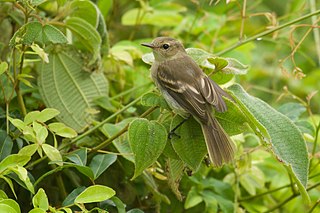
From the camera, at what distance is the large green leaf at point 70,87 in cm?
225

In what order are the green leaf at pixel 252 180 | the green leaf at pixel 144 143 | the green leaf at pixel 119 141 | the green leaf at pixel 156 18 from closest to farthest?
the green leaf at pixel 144 143 → the green leaf at pixel 119 141 → the green leaf at pixel 252 180 → the green leaf at pixel 156 18

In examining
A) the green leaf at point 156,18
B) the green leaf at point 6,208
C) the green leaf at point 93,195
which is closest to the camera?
the green leaf at point 6,208

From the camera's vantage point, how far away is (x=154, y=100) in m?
1.90

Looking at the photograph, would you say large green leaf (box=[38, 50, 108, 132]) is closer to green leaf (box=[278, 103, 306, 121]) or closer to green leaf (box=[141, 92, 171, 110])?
green leaf (box=[141, 92, 171, 110])

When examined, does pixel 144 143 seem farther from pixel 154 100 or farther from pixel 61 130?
pixel 61 130

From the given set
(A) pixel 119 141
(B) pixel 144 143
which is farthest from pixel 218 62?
(A) pixel 119 141

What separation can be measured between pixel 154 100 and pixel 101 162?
254 millimetres

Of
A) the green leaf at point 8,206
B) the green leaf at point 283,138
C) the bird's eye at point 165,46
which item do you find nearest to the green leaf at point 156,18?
the bird's eye at point 165,46

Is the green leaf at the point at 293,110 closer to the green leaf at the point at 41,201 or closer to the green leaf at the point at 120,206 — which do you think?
the green leaf at the point at 120,206

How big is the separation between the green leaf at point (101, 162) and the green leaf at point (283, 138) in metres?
0.41

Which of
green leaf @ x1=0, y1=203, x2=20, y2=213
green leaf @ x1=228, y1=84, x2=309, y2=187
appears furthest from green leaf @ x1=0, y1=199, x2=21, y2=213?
green leaf @ x1=228, y1=84, x2=309, y2=187

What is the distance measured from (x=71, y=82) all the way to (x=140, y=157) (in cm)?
63

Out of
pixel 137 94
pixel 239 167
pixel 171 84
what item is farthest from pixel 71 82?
pixel 239 167

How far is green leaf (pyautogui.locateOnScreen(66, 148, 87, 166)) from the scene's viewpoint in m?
→ 1.93
